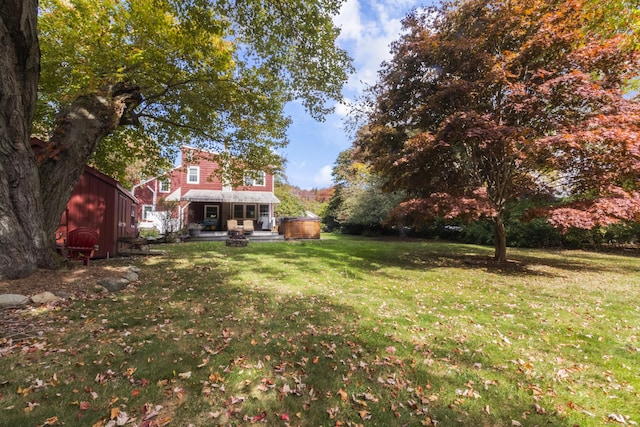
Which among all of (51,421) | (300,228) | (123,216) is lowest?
(51,421)

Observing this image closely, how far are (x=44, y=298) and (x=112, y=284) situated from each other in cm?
119

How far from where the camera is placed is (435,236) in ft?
72.2

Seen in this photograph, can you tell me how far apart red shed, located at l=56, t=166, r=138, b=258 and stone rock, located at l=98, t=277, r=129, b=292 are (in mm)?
3540

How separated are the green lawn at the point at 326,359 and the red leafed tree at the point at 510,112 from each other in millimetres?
3489

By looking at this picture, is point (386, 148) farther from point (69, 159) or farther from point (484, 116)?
point (69, 159)

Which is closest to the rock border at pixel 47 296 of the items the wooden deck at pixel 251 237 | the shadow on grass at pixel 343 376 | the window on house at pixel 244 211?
the shadow on grass at pixel 343 376

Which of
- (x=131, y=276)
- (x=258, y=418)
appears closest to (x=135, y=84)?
(x=131, y=276)

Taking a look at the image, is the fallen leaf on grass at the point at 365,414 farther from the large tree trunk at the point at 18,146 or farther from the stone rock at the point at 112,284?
the large tree trunk at the point at 18,146

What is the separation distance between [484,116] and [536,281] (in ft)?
15.6

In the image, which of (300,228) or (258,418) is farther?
(300,228)

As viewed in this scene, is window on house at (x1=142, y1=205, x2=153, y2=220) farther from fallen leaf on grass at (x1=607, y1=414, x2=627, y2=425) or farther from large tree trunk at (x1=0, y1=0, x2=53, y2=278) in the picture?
fallen leaf on grass at (x1=607, y1=414, x2=627, y2=425)

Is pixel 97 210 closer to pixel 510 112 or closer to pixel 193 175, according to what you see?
pixel 510 112

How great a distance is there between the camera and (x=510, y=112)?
9.11m

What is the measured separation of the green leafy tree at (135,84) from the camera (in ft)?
16.8
